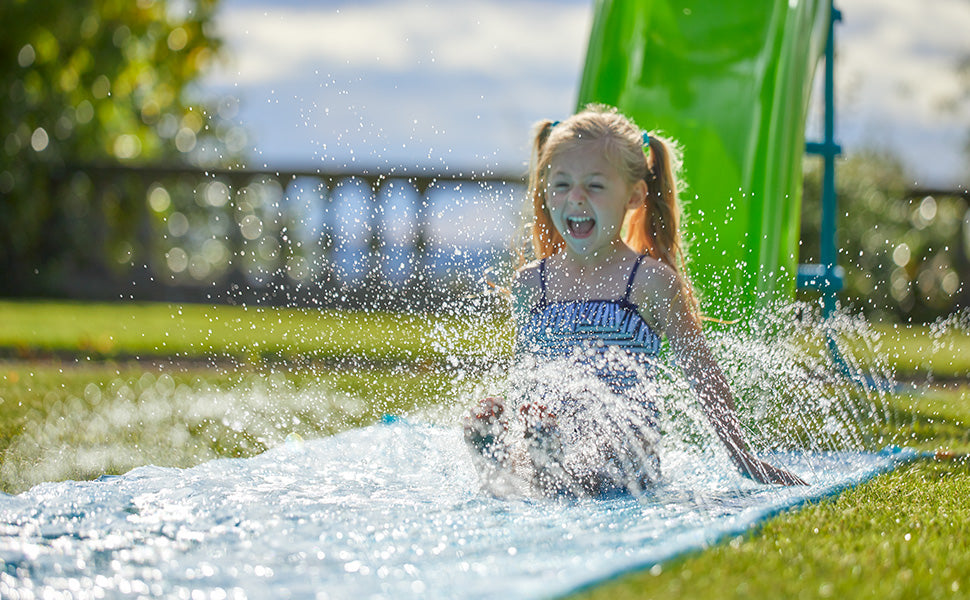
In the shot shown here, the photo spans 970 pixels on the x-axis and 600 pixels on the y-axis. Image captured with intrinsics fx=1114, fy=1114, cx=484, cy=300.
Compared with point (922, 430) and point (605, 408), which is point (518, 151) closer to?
point (605, 408)

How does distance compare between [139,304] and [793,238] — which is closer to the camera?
[793,238]

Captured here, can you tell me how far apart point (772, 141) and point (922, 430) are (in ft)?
4.02

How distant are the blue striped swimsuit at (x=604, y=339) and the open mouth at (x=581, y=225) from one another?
0.16 metres

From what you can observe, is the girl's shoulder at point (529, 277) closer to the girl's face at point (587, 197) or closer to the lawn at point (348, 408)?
the girl's face at point (587, 197)

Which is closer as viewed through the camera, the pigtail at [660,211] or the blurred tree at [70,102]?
the pigtail at [660,211]

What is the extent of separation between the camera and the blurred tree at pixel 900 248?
9562 millimetres

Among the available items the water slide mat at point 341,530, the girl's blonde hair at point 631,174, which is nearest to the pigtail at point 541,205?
the girl's blonde hair at point 631,174

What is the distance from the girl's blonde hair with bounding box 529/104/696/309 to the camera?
122 inches

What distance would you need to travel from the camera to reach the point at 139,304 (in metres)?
9.48

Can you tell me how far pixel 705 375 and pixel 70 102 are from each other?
33.0ft

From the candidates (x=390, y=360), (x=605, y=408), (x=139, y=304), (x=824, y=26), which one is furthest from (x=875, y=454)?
(x=139, y=304)

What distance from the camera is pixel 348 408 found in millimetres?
4098

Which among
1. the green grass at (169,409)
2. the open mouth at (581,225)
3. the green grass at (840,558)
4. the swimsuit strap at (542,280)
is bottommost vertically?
the green grass at (169,409)

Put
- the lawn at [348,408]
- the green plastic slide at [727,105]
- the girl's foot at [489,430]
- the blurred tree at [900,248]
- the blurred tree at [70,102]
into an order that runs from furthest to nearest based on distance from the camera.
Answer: the blurred tree at [70,102], the blurred tree at [900,248], the green plastic slide at [727,105], the girl's foot at [489,430], the lawn at [348,408]
